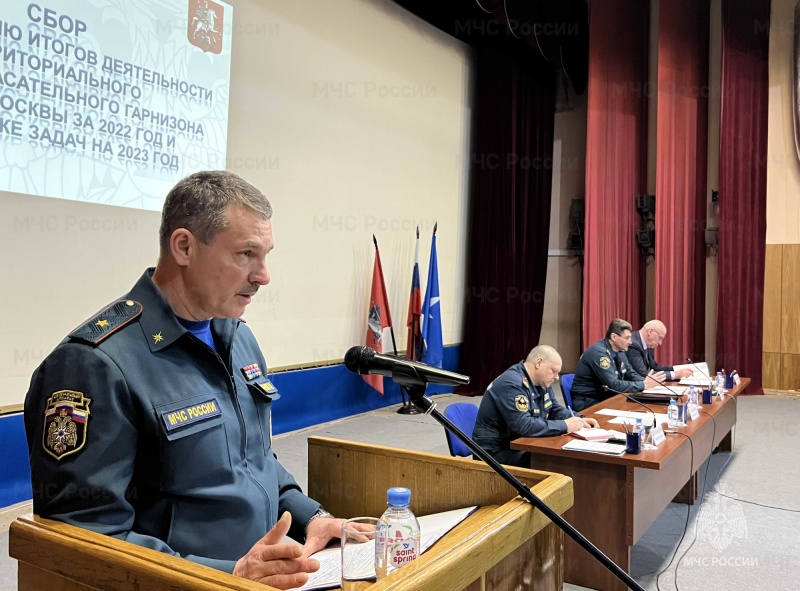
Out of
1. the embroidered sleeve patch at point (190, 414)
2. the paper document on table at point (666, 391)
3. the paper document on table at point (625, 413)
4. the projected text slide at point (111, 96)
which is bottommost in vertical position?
the paper document on table at point (625, 413)

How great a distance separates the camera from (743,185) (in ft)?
24.8

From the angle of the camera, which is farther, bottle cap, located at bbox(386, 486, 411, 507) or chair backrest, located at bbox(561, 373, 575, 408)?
chair backrest, located at bbox(561, 373, 575, 408)

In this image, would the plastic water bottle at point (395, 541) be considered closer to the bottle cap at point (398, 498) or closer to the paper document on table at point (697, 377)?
the bottle cap at point (398, 498)

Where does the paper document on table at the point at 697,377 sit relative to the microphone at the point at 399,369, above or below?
below

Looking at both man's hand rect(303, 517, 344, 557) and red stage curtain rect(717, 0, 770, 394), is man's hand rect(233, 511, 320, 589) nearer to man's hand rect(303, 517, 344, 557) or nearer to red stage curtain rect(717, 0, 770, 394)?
man's hand rect(303, 517, 344, 557)

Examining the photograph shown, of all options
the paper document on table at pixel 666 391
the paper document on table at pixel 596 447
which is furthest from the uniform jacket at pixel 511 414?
the paper document on table at pixel 666 391

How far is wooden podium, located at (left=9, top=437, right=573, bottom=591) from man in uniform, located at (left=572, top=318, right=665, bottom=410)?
349 cm

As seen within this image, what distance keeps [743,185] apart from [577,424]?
18.4 feet

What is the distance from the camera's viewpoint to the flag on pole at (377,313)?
6.09 metres

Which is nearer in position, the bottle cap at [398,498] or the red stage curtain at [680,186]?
the bottle cap at [398,498]

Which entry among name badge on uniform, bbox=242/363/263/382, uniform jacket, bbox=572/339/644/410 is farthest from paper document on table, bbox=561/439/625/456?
name badge on uniform, bbox=242/363/263/382

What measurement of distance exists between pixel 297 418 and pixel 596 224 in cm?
470

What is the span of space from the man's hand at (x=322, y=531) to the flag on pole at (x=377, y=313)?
474 cm

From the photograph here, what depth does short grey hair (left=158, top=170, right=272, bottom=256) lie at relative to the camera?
1.21 metres
